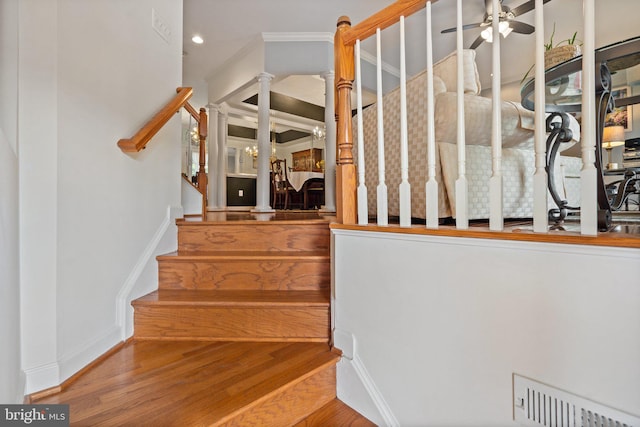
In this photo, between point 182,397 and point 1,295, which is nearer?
point 1,295

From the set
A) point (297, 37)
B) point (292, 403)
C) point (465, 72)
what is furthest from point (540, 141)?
point (297, 37)

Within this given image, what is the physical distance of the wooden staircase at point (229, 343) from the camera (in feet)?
3.22

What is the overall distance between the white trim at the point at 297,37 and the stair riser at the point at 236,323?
12.1ft

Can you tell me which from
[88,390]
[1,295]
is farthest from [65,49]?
[88,390]

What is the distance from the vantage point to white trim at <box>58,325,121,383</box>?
1.11m

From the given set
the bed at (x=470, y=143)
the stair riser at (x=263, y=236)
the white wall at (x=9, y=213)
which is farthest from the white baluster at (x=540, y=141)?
the white wall at (x=9, y=213)

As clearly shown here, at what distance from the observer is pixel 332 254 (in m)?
1.38

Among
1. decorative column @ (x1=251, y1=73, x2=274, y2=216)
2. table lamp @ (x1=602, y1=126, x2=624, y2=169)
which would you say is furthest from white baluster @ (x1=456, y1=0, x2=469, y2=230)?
table lamp @ (x1=602, y1=126, x2=624, y2=169)

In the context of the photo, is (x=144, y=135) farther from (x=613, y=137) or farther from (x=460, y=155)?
(x=613, y=137)

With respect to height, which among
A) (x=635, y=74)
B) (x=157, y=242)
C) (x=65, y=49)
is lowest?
Result: (x=157, y=242)

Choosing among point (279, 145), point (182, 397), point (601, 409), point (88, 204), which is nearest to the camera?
point (601, 409)

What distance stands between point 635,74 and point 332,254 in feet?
20.4

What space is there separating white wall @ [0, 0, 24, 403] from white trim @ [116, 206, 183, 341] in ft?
1.35

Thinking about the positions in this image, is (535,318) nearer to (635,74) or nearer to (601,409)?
(601,409)
